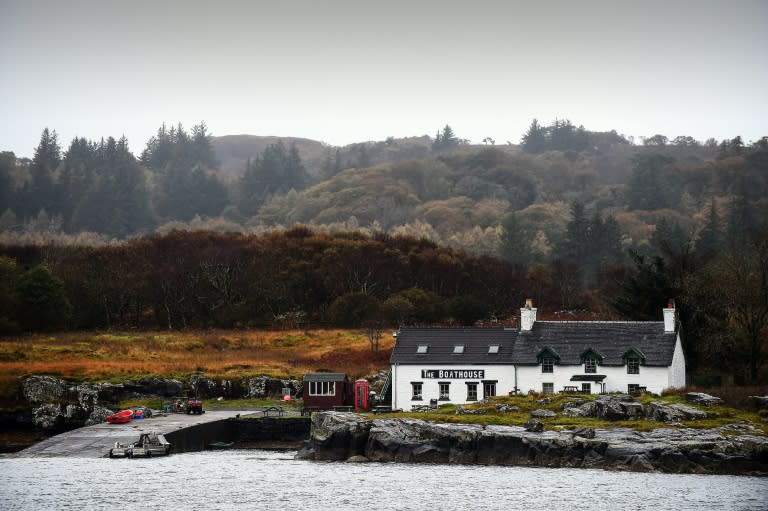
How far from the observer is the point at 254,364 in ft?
301

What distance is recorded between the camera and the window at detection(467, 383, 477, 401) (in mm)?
76125

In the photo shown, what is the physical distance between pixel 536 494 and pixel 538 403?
16.2 meters

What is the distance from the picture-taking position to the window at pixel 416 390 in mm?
76562

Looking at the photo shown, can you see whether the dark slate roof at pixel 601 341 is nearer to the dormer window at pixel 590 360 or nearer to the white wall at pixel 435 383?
the dormer window at pixel 590 360

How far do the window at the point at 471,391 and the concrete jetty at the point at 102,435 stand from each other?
1665 cm

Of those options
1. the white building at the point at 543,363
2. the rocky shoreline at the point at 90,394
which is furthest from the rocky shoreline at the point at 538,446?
the rocky shoreline at the point at 90,394

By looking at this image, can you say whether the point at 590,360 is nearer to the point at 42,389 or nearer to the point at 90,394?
the point at 90,394

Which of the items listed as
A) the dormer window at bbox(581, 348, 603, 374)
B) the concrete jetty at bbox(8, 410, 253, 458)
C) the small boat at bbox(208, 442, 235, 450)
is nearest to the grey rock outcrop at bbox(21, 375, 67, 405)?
the concrete jetty at bbox(8, 410, 253, 458)

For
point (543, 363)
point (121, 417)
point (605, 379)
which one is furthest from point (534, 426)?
point (121, 417)

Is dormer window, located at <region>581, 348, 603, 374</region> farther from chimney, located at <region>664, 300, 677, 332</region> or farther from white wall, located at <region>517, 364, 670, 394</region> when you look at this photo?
chimney, located at <region>664, 300, 677, 332</region>

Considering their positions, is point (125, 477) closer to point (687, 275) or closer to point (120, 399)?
point (120, 399)

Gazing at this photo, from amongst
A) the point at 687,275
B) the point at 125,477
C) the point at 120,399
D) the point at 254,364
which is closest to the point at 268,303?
the point at 254,364

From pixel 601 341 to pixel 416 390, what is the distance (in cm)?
1342

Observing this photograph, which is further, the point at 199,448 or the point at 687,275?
the point at 687,275
